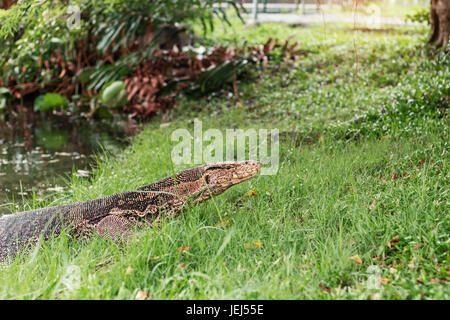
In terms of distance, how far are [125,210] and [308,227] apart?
1.41 meters

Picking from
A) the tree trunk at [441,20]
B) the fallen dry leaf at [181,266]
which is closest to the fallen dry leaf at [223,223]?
the fallen dry leaf at [181,266]

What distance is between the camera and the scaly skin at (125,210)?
3678 millimetres

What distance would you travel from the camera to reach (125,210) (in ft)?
12.3

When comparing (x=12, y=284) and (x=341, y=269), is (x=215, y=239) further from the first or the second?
(x=12, y=284)

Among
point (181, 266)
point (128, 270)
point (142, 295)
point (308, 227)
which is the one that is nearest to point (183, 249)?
point (181, 266)

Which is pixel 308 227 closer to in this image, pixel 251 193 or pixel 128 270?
pixel 251 193

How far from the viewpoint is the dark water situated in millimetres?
5734

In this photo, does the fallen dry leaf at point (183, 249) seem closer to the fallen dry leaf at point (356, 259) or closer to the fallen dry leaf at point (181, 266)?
the fallen dry leaf at point (181, 266)

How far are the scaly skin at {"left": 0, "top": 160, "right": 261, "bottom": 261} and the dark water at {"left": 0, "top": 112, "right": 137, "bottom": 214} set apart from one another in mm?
1006

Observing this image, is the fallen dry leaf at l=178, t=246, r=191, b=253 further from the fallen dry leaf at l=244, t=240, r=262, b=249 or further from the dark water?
the dark water

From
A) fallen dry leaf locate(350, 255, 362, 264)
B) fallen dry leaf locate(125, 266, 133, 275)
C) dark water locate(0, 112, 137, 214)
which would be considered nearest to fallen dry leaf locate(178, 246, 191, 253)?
fallen dry leaf locate(125, 266, 133, 275)

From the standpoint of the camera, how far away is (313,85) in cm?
841

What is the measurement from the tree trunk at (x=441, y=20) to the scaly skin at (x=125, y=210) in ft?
17.6
